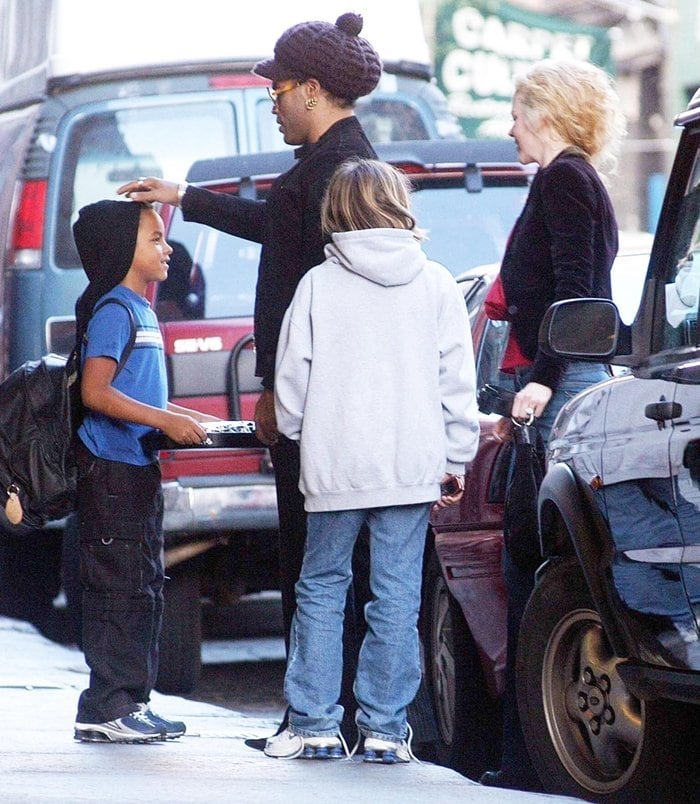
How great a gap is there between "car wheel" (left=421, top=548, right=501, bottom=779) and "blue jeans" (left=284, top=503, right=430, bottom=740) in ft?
2.27

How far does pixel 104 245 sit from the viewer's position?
5484 mm

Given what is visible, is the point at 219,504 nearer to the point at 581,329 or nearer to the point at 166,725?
the point at 166,725

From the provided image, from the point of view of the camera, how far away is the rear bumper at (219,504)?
25.2 feet

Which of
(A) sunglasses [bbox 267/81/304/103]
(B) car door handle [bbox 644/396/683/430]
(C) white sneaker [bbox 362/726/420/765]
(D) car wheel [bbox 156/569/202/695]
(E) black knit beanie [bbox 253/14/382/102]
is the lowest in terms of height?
(D) car wheel [bbox 156/569/202/695]

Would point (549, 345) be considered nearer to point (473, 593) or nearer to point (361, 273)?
point (361, 273)

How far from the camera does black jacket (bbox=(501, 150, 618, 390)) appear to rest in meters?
5.22

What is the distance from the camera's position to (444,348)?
16.4ft

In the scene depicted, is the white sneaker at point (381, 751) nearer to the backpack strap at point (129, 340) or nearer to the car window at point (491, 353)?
the backpack strap at point (129, 340)

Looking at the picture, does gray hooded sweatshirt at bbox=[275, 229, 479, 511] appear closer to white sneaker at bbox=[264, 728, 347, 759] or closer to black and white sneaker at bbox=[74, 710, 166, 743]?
white sneaker at bbox=[264, 728, 347, 759]

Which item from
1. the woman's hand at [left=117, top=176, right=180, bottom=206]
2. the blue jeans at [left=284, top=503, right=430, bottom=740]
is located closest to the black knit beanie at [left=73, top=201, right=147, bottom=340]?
the woman's hand at [left=117, top=176, right=180, bottom=206]

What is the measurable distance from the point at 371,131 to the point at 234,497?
349 centimetres

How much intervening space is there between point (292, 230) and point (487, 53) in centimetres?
1660

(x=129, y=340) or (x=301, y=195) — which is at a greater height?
(x=301, y=195)

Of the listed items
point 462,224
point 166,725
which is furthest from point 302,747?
point 462,224
